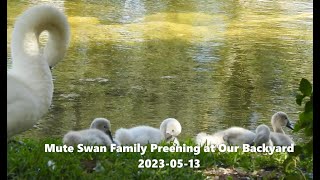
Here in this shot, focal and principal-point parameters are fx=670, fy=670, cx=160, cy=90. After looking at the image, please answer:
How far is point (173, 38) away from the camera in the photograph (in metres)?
10.9

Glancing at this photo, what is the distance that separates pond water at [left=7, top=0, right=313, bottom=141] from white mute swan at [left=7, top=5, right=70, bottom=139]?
225cm

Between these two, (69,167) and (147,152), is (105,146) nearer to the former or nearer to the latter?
(147,152)

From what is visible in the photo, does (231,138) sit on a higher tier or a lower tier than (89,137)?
lower

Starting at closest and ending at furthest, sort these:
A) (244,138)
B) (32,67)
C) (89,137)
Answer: (32,67) < (89,137) < (244,138)

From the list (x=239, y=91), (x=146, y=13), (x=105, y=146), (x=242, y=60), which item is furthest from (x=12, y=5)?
(x=105, y=146)

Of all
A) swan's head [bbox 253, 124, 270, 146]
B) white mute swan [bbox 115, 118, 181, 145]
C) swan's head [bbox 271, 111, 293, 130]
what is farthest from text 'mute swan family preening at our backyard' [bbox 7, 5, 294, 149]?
swan's head [bbox 271, 111, 293, 130]

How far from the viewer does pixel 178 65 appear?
30.3 feet

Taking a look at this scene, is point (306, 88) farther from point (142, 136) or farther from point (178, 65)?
point (178, 65)

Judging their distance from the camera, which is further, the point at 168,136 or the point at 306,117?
the point at 168,136

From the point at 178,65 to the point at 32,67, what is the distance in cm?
519

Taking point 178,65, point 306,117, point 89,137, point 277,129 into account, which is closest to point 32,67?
point 89,137

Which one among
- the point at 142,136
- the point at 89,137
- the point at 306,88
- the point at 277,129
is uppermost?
the point at 306,88

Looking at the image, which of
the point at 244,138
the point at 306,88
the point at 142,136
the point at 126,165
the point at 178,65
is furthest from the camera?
the point at 178,65

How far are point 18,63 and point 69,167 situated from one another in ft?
2.44
